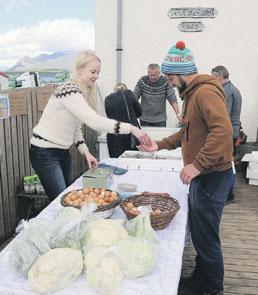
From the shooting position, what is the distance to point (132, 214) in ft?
6.37

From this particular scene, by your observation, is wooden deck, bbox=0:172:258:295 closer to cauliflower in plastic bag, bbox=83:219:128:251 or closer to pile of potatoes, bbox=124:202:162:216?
pile of potatoes, bbox=124:202:162:216

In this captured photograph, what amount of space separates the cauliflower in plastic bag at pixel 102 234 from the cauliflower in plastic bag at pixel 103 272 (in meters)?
0.08

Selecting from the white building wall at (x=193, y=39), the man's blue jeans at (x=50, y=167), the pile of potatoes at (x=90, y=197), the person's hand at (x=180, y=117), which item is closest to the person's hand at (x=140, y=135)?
the person's hand at (x=180, y=117)

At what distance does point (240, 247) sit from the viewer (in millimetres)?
3686

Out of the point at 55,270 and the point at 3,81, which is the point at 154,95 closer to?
the point at 3,81

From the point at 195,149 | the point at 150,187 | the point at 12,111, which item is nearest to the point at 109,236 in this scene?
the point at 195,149

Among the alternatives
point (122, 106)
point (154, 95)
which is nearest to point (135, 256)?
point (122, 106)

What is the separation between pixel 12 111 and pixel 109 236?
2.63 metres

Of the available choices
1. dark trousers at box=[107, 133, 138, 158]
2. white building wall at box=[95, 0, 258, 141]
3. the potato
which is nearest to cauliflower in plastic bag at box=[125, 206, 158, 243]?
the potato

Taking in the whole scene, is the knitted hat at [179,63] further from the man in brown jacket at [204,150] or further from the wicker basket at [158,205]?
the wicker basket at [158,205]

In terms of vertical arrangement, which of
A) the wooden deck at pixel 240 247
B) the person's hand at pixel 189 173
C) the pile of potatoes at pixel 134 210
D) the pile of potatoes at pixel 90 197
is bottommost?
the wooden deck at pixel 240 247

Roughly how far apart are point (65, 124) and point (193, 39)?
15.7 feet

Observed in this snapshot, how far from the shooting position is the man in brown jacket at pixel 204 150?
83.7 inches

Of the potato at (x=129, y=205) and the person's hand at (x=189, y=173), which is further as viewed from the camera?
the person's hand at (x=189, y=173)
